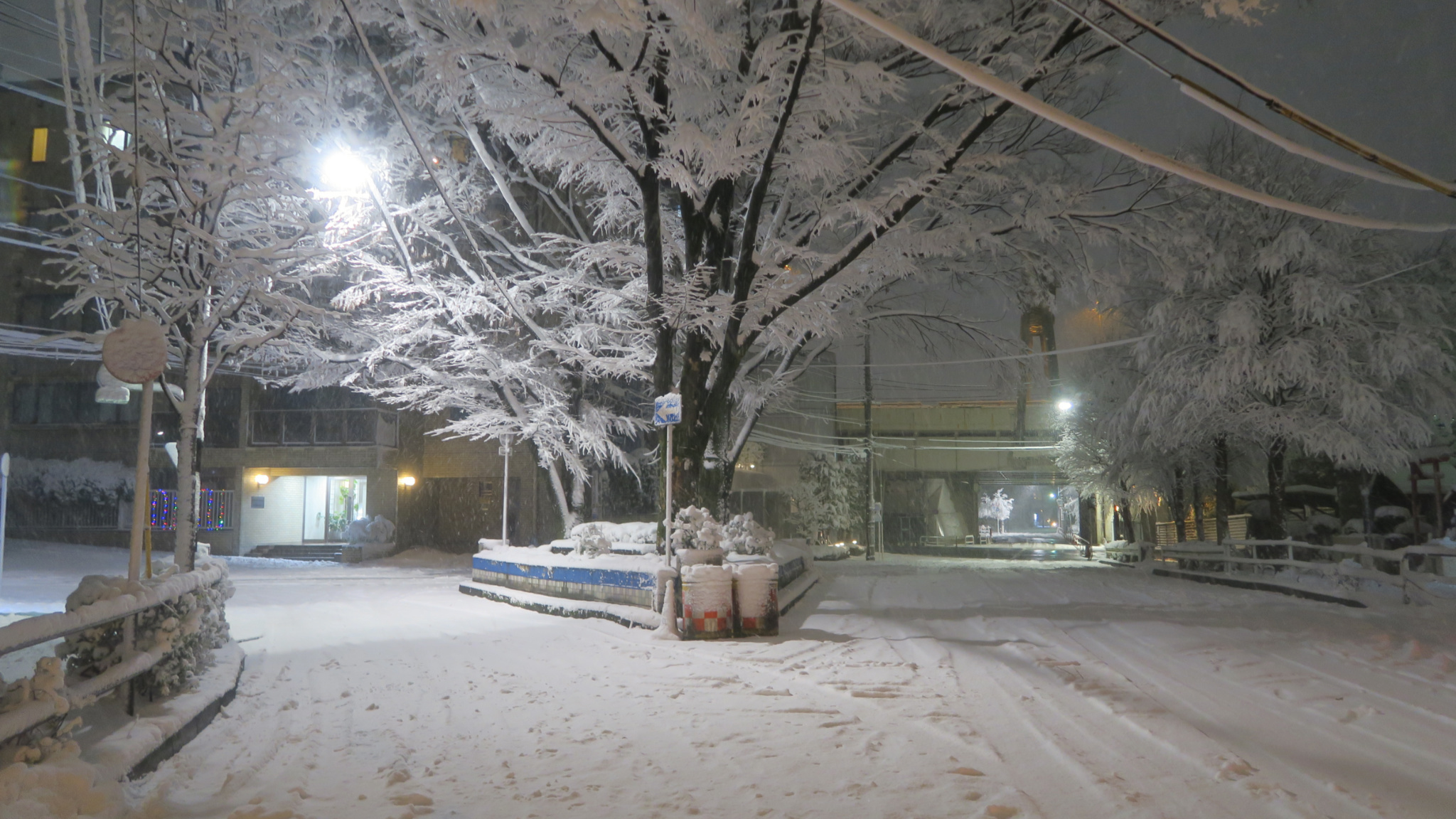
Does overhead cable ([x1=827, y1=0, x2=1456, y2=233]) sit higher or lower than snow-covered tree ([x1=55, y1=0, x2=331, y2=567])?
lower

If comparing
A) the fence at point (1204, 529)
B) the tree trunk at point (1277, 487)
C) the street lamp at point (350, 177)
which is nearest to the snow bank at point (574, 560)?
the street lamp at point (350, 177)

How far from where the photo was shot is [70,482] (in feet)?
98.6

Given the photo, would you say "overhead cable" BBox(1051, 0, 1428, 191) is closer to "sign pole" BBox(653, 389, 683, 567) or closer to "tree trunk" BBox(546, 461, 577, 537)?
"sign pole" BBox(653, 389, 683, 567)

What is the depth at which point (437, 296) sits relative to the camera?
1756 centimetres

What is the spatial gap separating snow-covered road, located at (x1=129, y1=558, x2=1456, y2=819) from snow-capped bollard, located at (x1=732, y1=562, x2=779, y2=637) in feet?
1.18

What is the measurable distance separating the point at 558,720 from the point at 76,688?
3.18m

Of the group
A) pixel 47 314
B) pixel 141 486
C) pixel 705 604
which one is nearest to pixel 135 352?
pixel 141 486

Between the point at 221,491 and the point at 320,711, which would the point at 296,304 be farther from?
the point at 221,491

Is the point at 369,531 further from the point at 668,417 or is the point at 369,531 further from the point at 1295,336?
the point at 1295,336

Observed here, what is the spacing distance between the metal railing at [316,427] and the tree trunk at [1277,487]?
2765 cm

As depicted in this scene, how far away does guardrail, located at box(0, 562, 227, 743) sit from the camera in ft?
13.5

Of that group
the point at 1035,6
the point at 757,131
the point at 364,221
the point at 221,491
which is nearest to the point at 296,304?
the point at 364,221

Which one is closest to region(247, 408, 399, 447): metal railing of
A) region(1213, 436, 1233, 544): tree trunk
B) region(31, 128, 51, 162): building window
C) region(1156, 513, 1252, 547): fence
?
region(31, 128, 51, 162): building window

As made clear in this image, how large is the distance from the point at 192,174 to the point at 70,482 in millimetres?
26712
